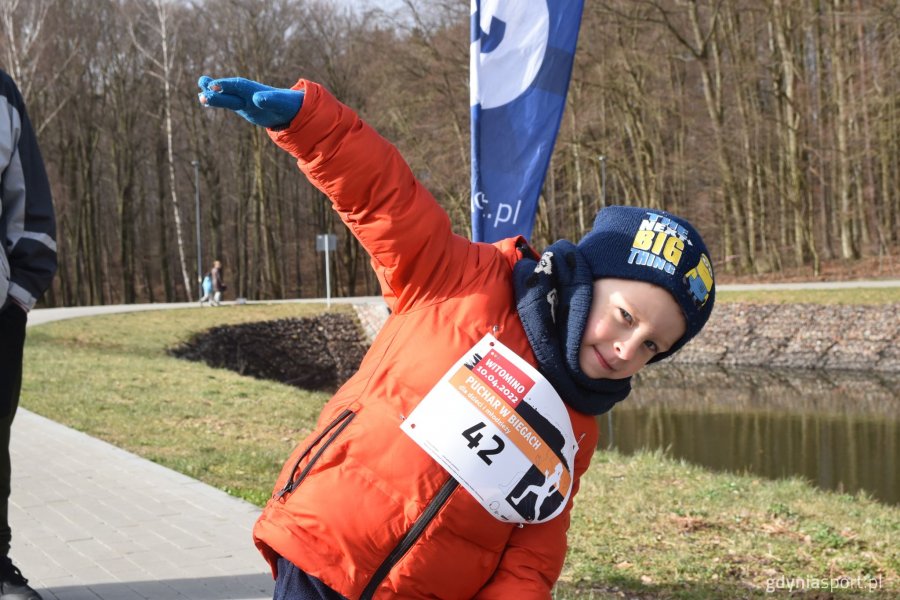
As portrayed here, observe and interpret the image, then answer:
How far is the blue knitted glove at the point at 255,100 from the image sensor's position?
2193mm

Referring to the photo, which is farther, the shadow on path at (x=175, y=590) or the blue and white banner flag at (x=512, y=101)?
the blue and white banner flag at (x=512, y=101)

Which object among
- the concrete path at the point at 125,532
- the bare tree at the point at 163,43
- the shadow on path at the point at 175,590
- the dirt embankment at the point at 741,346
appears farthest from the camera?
the bare tree at the point at 163,43

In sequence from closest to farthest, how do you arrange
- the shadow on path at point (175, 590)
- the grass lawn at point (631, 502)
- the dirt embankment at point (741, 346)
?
1. the shadow on path at point (175, 590)
2. the grass lawn at point (631, 502)
3. the dirt embankment at point (741, 346)

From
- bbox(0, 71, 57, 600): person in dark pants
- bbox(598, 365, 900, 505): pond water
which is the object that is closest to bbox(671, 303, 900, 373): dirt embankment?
bbox(598, 365, 900, 505): pond water

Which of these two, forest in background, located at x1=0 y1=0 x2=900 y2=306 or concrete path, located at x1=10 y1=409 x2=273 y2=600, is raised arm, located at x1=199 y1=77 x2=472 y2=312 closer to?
concrete path, located at x1=10 y1=409 x2=273 y2=600

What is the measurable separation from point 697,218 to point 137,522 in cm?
3708

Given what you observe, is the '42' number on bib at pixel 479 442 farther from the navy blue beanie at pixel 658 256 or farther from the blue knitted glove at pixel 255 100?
the blue knitted glove at pixel 255 100

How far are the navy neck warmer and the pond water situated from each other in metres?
7.82

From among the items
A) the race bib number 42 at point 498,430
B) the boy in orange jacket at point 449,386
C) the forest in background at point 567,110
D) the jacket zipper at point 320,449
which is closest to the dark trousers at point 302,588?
the boy in orange jacket at point 449,386

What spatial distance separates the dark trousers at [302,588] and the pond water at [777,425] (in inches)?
320

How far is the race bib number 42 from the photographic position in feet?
7.48

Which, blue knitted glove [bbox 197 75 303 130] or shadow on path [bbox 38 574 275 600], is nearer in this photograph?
blue knitted glove [bbox 197 75 303 130]

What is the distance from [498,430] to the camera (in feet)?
7.61

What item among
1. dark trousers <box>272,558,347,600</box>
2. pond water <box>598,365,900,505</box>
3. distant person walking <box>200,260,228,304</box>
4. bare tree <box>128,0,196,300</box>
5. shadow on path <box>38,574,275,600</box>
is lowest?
distant person walking <box>200,260,228,304</box>
